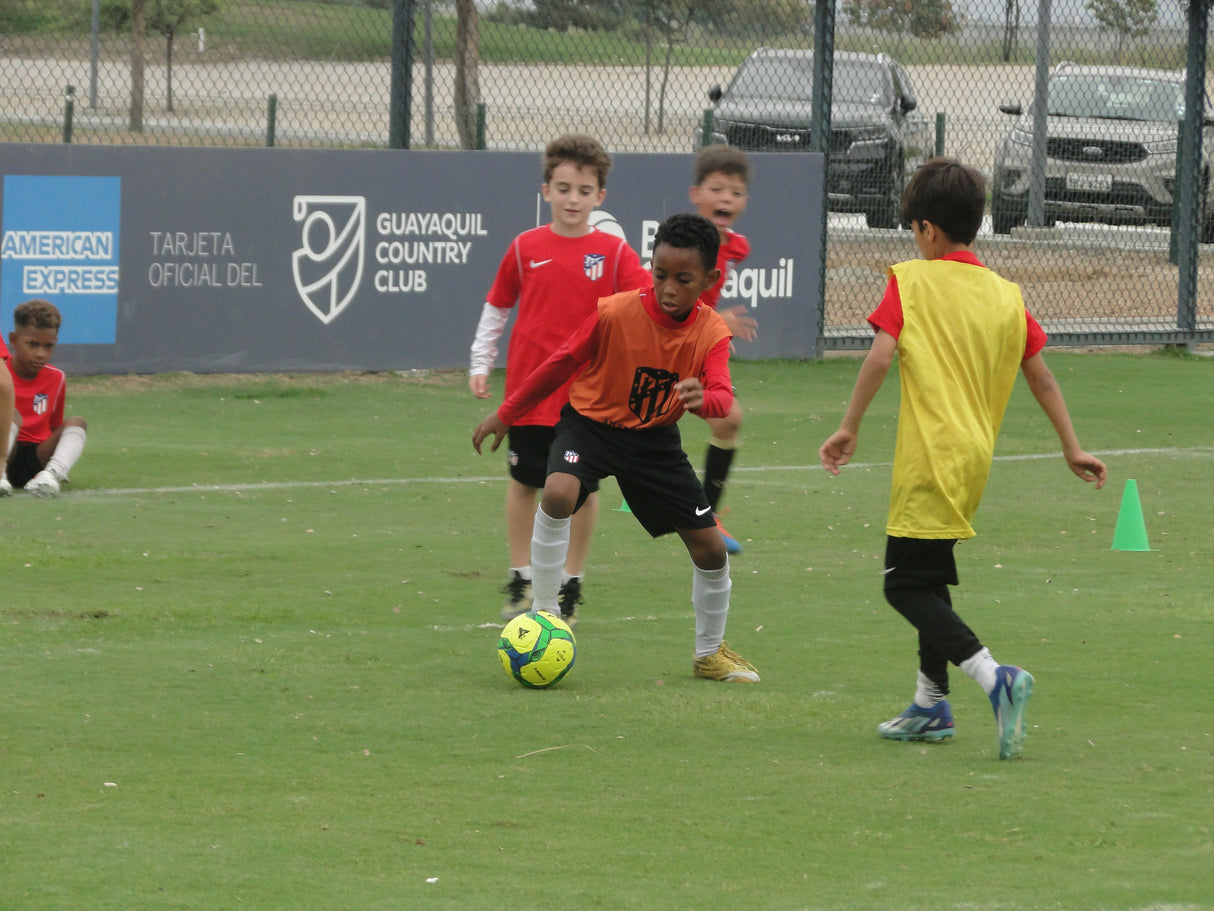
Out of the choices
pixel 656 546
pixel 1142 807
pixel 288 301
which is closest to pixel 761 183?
pixel 288 301

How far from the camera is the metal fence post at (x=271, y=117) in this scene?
1349 centimetres

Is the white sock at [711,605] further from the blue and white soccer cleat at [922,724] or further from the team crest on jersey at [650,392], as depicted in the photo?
the blue and white soccer cleat at [922,724]

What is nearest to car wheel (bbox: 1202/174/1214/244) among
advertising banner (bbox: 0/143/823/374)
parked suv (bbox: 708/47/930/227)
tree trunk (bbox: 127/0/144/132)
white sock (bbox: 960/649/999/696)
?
parked suv (bbox: 708/47/930/227)

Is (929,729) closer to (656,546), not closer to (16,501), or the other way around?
(656,546)

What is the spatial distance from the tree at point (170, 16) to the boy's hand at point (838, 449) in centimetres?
969

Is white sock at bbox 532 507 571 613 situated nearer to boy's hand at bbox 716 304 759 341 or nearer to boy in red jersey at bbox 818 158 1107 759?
boy in red jersey at bbox 818 158 1107 759

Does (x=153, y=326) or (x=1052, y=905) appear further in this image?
(x=153, y=326)

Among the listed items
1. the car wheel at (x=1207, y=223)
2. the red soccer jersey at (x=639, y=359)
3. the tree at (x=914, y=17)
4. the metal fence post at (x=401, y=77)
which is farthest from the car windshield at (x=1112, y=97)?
the red soccer jersey at (x=639, y=359)

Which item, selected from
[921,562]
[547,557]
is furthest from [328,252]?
[921,562]

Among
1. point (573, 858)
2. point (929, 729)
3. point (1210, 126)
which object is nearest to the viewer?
point (573, 858)

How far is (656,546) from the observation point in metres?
8.29

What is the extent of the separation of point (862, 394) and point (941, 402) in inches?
9.0

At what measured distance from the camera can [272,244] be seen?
43.1ft

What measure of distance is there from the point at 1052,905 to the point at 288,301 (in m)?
10.2
